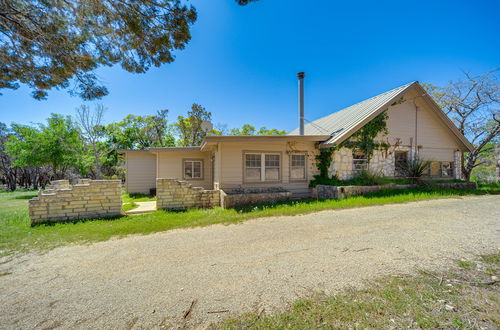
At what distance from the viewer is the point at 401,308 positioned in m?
2.17

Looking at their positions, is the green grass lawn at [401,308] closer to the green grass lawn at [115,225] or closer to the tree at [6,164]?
the green grass lawn at [115,225]

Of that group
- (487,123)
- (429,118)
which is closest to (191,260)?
(429,118)

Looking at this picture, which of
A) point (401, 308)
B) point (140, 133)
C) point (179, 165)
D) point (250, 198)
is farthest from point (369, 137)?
point (140, 133)

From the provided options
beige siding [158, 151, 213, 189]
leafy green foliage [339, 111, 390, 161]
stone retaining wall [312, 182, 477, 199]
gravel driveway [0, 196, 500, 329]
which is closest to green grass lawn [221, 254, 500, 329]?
gravel driveway [0, 196, 500, 329]

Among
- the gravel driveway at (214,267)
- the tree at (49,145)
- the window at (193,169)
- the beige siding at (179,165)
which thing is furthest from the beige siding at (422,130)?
the tree at (49,145)

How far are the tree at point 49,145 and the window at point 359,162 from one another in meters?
23.3

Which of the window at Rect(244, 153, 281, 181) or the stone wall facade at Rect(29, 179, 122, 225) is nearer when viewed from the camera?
the stone wall facade at Rect(29, 179, 122, 225)

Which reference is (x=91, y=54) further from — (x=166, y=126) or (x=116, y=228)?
(x=166, y=126)

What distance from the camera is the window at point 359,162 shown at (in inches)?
437

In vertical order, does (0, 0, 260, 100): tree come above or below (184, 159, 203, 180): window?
above

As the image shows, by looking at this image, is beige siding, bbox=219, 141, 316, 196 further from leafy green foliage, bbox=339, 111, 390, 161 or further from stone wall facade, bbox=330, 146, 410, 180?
leafy green foliage, bbox=339, 111, 390, 161

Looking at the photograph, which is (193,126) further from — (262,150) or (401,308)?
(401,308)

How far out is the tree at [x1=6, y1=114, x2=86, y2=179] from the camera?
689 inches

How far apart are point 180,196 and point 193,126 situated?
15730 millimetres
